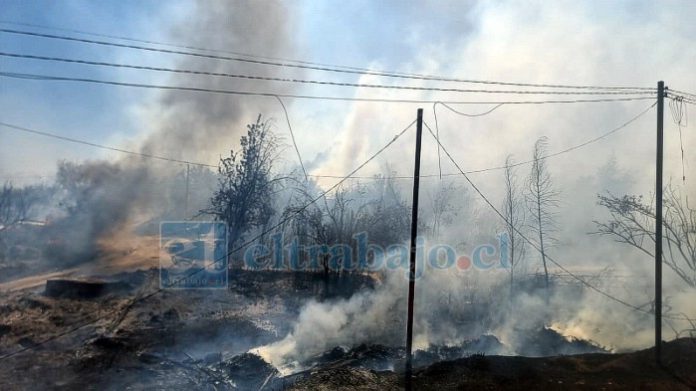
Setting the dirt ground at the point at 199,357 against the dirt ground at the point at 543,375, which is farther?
the dirt ground at the point at 199,357

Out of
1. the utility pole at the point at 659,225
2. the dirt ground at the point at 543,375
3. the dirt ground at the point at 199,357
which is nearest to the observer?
the dirt ground at the point at 543,375

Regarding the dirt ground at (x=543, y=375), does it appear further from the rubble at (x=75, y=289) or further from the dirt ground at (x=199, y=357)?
the rubble at (x=75, y=289)

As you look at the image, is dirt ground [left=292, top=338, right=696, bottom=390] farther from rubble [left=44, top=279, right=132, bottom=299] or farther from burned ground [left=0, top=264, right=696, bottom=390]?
rubble [left=44, top=279, right=132, bottom=299]

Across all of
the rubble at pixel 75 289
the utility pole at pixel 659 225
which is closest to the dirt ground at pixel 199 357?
the rubble at pixel 75 289

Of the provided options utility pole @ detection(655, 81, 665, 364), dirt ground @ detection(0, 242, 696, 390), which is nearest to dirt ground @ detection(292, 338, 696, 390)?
dirt ground @ detection(0, 242, 696, 390)

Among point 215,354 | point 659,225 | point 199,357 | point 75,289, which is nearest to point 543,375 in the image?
point 659,225

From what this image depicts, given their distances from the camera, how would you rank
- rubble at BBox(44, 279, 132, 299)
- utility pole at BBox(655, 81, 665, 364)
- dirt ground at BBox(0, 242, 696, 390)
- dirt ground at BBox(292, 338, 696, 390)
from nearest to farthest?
dirt ground at BBox(292, 338, 696, 390) → dirt ground at BBox(0, 242, 696, 390) → utility pole at BBox(655, 81, 665, 364) → rubble at BBox(44, 279, 132, 299)

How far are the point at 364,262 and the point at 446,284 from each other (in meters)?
4.00

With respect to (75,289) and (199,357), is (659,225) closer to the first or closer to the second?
(199,357)

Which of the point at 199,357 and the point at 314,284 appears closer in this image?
the point at 199,357

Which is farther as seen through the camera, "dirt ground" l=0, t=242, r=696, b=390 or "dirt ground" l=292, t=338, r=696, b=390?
"dirt ground" l=0, t=242, r=696, b=390

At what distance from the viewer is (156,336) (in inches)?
481

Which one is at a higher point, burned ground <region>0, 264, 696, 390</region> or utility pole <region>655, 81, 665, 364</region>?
utility pole <region>655, 81, 665, 364</region>

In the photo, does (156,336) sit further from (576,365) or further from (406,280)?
(576,365)
